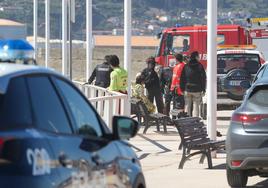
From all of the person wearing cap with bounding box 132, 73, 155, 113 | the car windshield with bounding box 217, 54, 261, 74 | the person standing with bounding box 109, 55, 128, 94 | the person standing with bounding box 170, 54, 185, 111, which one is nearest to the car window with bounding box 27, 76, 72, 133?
the person standing with bounding box 109, 55, 128, 94

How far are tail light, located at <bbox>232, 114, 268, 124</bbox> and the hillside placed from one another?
68.6m

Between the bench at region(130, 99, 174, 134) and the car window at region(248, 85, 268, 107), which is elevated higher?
the car window at region(248, 85, 268, 107)

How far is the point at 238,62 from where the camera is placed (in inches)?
1065

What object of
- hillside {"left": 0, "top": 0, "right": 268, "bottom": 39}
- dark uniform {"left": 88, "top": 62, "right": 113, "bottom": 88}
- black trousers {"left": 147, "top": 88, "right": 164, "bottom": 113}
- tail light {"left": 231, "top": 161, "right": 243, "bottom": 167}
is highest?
hillside {"left": 0, "top": 0, "right": 268, "bottom": 39}

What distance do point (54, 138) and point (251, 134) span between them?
6.07 metres

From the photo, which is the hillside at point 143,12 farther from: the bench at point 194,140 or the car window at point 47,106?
the car window at point 47,106

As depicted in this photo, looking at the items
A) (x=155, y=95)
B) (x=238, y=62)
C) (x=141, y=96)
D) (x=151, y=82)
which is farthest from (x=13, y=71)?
(x=238, y=62)

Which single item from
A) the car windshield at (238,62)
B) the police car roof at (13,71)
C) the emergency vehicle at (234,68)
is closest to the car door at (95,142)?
the police car roof at (13,71)

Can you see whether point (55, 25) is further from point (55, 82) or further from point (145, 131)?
point (55, 82)

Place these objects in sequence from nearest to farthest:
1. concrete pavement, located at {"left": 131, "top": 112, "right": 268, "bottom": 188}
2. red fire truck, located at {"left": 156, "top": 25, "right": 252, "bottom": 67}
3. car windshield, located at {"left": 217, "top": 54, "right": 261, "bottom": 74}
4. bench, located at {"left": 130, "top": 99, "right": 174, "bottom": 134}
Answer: concrete pavement, located at {"left": 131, "top": 112, "right": 268, "bottom": 188} < bench, located at {"left": 130, "top": 99, "right": 174, "bottom": 134} < car windshield, located at {"left": 217, "top": 54, "right": 261, "bottom": 74} < red fire truck, located at {"left": 156, "top": 25, "right": 252, "bottom": 67}

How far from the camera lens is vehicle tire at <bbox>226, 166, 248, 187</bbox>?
1202cm

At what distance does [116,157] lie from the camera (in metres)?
6.75

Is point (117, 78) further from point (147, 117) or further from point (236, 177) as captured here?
point (236, 177)

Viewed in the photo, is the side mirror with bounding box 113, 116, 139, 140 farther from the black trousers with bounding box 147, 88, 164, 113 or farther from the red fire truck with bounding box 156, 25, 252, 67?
the red fire truck with bounding box 156, 25, 252, 67
